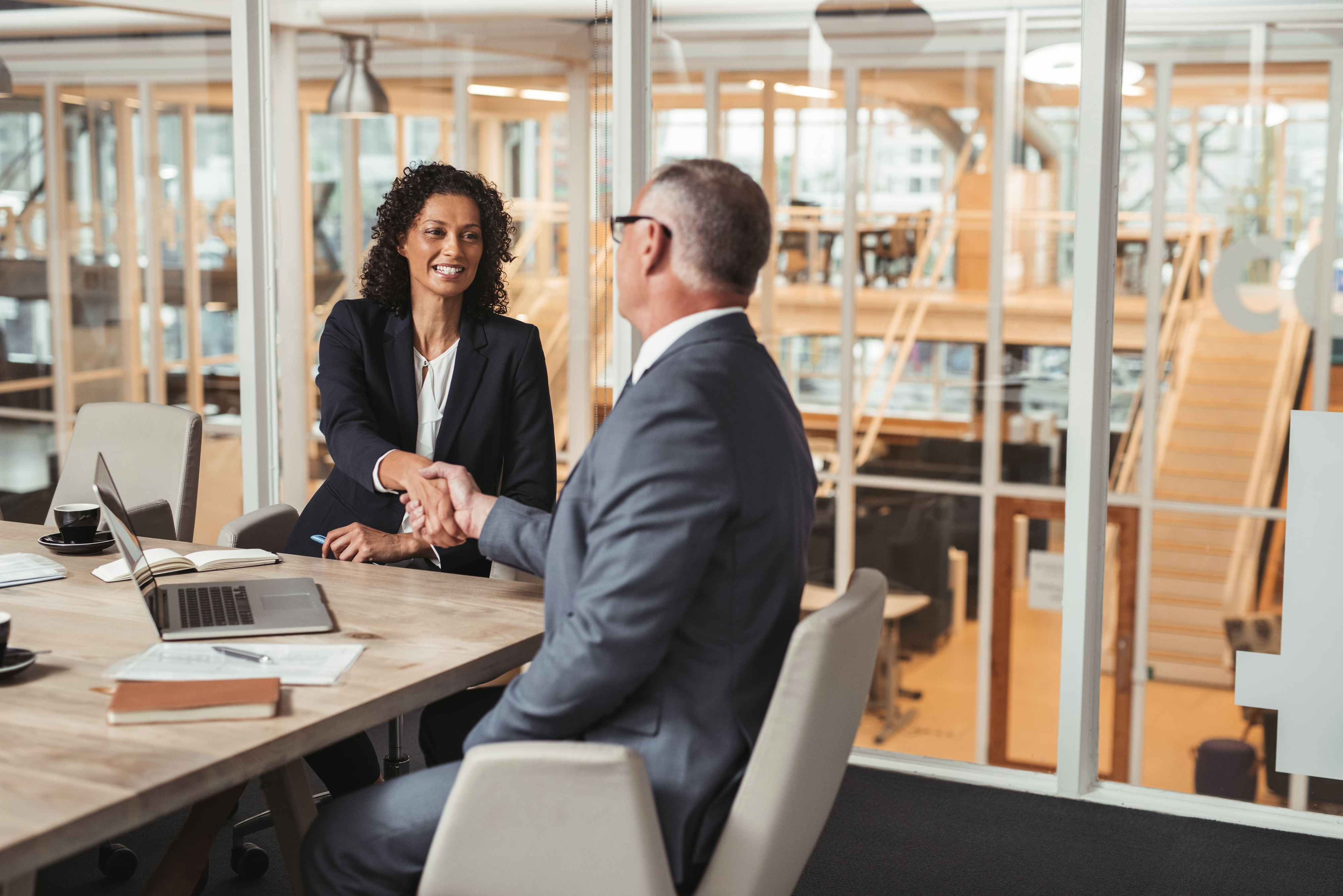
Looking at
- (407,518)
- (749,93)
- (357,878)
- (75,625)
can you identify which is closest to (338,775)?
(407,518)

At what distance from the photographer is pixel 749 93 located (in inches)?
270

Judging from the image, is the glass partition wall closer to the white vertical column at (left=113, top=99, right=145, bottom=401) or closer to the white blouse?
the white vertical column at (left=113, top=99, right=145, bottom=401)

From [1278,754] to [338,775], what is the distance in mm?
2139

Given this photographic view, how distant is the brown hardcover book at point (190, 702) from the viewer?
1544 mm

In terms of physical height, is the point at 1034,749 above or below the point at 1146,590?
below

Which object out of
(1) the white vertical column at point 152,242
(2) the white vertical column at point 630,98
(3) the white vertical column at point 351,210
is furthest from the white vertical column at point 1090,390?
(1) the white vertical column at point 152,242

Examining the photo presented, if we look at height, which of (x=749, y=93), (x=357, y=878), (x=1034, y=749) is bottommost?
(x=1034, y=749)

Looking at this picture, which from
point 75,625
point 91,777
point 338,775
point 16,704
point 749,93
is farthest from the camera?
point 749,93

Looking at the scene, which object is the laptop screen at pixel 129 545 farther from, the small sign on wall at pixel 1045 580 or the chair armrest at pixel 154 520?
the small sign on wall at pixel 1045 580

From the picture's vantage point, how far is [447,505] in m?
2.29

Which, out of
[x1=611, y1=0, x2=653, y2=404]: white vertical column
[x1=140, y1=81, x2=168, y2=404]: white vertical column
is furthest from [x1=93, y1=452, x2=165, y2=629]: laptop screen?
[x1=140, y1=81, x2=168, y2=404]: white vertical column

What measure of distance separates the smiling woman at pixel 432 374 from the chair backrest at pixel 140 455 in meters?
0.64

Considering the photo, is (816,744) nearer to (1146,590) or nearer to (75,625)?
(75,625)

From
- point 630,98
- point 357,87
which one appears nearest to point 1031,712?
point 357,87
